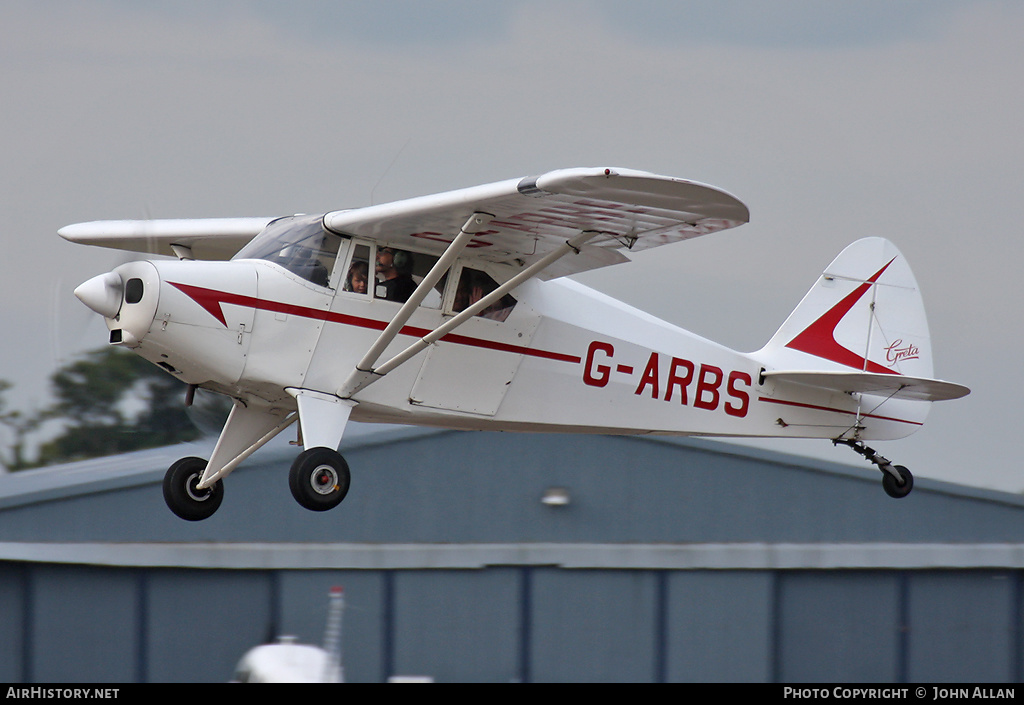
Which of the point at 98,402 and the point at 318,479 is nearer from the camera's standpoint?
the point at 318,479

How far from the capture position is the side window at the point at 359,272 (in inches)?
368

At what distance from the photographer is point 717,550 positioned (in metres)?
15.4

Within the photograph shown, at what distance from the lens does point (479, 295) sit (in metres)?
9.75

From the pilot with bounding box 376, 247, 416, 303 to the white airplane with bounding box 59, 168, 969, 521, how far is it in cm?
2

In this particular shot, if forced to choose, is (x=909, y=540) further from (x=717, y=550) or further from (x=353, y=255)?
(x=353, y=255)

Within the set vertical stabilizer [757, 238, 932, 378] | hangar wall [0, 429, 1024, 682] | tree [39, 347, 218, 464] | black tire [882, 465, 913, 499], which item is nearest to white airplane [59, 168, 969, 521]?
vertical stabilizer [757, 238, 932, 378]

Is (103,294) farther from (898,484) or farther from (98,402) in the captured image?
(98,402)

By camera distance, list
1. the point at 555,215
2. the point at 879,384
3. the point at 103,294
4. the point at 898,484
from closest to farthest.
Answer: the point at 103,294 < the point at 555,215 < the point at 879,384 < the point at 898,484

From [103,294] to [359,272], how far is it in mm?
1797

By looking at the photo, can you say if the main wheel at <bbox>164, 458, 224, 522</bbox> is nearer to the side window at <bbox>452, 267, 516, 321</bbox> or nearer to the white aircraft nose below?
the white aircraft nose below

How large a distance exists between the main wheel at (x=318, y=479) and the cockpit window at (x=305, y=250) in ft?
4.09

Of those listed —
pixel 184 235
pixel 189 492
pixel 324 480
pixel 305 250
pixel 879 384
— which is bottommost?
pixel 189 492

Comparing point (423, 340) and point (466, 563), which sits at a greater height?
point (423, 340)

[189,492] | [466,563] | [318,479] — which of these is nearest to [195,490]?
[189,492]
